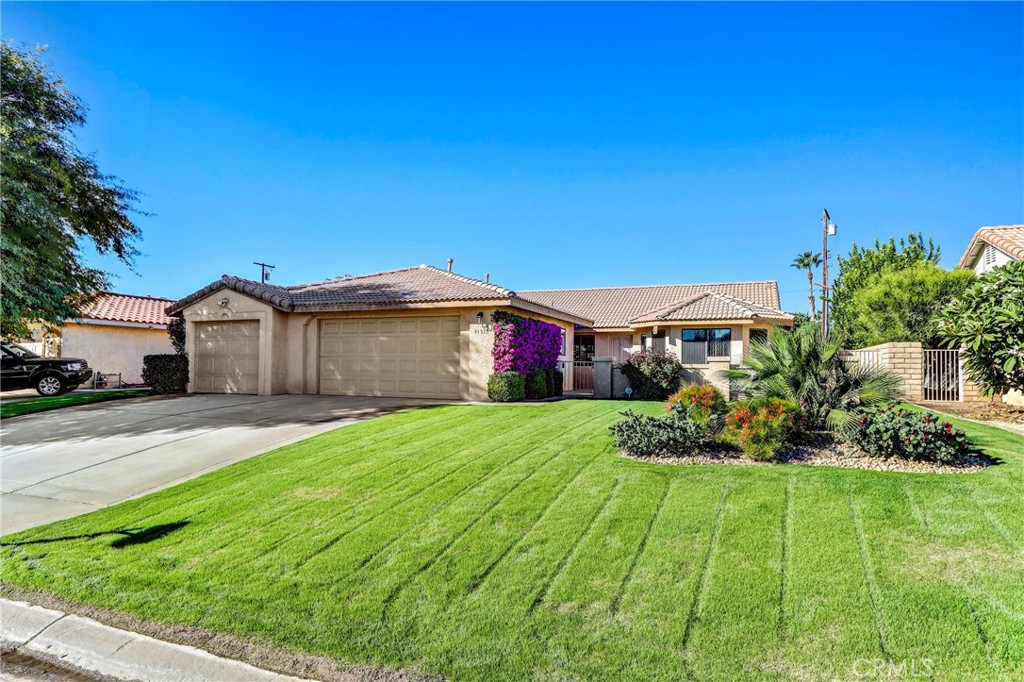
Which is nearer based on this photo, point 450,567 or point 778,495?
point 450,567

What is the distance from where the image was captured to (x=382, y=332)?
17.0 meters

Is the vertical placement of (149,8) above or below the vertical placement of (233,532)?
above

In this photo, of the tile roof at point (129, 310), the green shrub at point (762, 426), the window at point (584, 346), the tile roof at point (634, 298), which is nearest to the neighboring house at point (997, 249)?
the tile roof at point (634, 298)

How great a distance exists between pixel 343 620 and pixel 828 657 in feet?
10.4

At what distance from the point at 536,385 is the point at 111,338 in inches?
791

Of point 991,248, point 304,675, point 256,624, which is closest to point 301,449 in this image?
point 256,624

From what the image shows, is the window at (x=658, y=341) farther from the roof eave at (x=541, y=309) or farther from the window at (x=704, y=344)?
the roof eave at (x=541, y=309)

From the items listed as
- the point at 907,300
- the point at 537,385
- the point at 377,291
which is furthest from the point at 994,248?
the point at 377,291

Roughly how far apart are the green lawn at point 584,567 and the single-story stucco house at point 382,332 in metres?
8.80

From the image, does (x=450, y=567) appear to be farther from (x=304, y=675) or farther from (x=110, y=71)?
(x=110, y=71)

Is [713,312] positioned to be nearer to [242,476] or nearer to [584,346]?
[584,346]

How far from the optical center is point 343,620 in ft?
13.0

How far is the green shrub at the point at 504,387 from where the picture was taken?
1473 centimetres

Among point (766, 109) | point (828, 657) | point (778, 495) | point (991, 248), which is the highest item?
point (766, 109)
